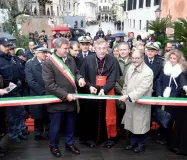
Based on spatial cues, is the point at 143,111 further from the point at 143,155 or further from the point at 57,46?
the point at 57,46

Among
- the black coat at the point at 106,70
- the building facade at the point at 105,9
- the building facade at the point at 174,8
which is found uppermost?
the building facade at the point at 105,9

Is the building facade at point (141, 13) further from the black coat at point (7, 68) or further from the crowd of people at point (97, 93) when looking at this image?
the black coat at point (7, 68)

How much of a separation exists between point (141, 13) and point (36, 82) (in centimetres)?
2458

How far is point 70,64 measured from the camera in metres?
4.34

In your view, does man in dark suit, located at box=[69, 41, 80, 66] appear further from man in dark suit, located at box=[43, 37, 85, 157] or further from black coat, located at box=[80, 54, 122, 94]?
man in dark suit, located at box=[43, 37, 85, 157]

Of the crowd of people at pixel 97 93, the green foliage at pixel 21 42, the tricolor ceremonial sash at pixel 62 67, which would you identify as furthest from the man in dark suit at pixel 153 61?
the green foliage at pixel 21 42

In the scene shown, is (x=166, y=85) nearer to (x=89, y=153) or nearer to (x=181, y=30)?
(x=181, y=30)

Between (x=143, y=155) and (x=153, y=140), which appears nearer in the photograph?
(x=143, y=155)

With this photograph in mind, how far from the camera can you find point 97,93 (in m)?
4.45

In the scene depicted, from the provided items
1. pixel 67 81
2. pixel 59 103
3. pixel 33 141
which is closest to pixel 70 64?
pixel 67 81

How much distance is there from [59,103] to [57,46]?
0.91m

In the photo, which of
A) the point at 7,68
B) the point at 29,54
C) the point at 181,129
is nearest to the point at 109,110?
the point at 181,129

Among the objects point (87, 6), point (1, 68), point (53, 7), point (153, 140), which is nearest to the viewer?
point (1, 68)

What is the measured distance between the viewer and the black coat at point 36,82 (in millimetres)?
4824
